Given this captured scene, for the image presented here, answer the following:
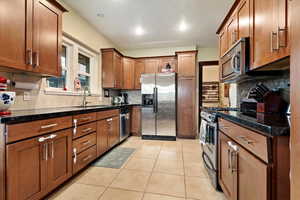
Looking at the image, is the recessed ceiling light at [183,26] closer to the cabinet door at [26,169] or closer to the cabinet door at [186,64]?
the cabinet door at [186,64]

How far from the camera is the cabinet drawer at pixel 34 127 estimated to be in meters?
1.23

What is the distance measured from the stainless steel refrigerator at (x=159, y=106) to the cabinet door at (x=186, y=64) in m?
0.34

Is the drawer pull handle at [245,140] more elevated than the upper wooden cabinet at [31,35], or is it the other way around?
the upper wooden cabinet at [31,35]

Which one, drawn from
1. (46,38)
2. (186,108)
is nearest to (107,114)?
(46,38)

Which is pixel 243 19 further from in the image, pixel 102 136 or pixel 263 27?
pixel 102 136

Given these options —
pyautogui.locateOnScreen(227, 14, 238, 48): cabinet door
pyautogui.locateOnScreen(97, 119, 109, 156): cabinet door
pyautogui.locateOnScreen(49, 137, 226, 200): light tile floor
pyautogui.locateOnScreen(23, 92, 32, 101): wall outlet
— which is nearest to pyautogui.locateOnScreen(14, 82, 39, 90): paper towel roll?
pyautogui.locateOnScreen(23, 92, 32, 101): wall outlet

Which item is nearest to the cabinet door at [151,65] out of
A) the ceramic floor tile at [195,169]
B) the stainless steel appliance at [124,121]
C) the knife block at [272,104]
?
the stainless steel appliance at [124,121]

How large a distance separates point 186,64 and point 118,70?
1901 mm

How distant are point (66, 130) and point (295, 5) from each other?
2120 millimetres

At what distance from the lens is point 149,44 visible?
4602mm

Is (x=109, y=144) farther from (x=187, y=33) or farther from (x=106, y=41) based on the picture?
(x=187, y=33)

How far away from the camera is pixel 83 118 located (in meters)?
2.16

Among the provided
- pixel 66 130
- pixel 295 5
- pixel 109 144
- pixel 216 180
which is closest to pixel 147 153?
pixel 109 144

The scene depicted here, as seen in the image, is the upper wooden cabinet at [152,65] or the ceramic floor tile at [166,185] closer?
the ceramic floor tile at [166,185]
